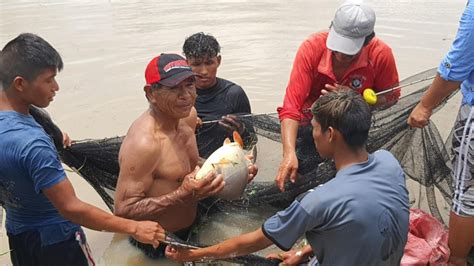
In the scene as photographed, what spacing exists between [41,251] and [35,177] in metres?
0.57

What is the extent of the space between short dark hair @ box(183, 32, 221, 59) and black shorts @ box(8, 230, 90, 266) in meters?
1.82

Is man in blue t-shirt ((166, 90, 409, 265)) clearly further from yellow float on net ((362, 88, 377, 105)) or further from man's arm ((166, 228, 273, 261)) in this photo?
yellow float on net ((362, 88, 377, 105))

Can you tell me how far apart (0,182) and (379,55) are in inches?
105

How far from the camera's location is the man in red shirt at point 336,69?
3.26m

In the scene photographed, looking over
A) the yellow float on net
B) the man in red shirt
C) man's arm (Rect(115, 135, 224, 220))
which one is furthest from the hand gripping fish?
the yellow float on net

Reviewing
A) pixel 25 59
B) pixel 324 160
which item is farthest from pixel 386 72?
pixel 25 59

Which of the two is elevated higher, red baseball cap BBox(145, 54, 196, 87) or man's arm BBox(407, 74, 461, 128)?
red baseball cap BBox(145, 54, 196, 87)

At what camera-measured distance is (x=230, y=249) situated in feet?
8.16

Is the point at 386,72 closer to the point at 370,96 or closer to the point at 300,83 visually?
the point at 370,96

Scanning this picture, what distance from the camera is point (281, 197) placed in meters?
3.72

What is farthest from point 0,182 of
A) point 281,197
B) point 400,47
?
point 400,47

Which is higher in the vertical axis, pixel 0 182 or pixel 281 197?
pixel 0 182

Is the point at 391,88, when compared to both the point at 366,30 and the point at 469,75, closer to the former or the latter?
the point at 366,30

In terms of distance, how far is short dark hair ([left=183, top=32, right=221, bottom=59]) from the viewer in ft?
12.8
